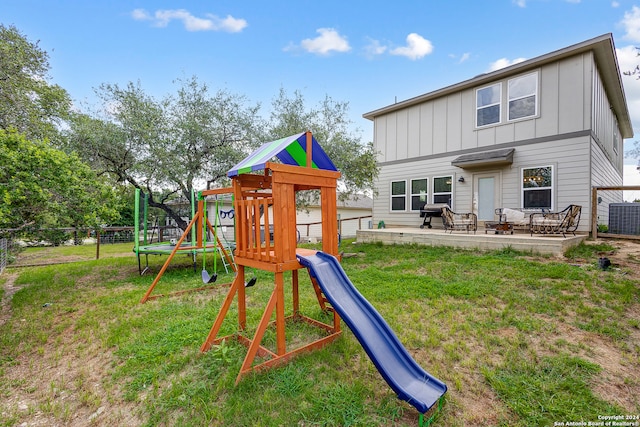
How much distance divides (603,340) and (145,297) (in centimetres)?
593

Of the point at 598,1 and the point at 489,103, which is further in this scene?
the point at 489,103

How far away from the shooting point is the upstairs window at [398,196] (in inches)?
462

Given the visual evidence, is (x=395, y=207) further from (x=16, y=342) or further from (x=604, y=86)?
(x=16, y=342)

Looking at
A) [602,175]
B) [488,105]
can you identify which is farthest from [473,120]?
[602,175]

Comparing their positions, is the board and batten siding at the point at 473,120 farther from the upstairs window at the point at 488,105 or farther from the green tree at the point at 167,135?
the green tree at the point at 167,135

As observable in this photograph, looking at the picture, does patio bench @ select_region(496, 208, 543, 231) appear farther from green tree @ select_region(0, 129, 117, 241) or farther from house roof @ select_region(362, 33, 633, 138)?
green tree @ select_region(0, 129, 117, 241)

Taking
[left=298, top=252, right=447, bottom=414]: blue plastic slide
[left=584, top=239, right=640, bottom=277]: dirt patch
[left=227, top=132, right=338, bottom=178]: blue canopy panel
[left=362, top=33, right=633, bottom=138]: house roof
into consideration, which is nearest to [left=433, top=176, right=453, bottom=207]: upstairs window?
[left=362, top=33, right=633, bottom=138]: house roof

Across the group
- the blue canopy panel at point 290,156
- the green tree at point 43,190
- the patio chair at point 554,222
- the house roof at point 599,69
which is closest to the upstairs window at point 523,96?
the house roof at point 599,69

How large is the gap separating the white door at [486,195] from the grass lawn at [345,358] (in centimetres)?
435

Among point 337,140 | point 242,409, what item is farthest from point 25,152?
point 337,140

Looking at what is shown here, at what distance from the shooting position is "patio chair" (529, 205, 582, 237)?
685cm

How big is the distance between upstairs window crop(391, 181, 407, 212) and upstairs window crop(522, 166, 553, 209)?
4.00 m

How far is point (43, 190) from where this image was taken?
12.8 feet

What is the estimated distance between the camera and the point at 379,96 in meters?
13.0
